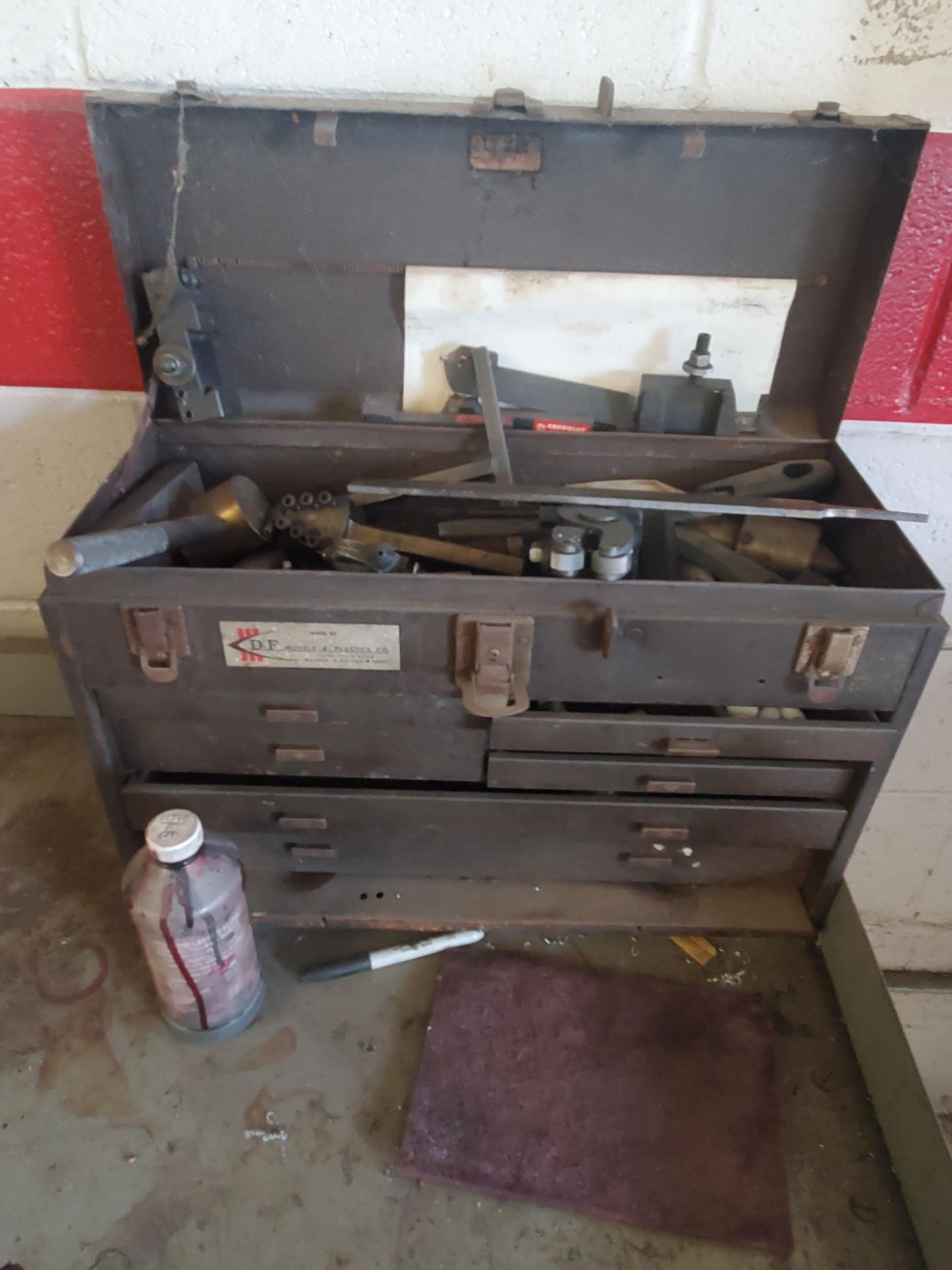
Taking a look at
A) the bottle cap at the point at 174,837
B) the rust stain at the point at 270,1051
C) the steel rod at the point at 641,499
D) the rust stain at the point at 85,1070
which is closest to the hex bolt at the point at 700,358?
the steel rod at the point at 641,499

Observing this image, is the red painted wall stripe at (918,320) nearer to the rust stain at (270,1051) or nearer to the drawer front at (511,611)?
the drawer front at (511,611)

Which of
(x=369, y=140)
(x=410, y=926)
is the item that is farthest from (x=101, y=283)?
(x=410, y=926)

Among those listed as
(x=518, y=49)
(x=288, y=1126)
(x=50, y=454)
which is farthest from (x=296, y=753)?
(x=518, y=49)

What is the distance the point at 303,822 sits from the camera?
3.30 ft

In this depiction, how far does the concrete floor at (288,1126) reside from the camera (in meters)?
0.82

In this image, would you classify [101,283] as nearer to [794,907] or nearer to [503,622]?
[503,622]

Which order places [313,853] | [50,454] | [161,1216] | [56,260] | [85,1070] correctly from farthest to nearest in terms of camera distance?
[50,454]
[56,260]
[313,853]
[85,1070]
[161,1216]

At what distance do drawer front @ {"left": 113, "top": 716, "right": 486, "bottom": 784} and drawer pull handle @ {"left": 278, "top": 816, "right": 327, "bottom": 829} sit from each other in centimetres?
6

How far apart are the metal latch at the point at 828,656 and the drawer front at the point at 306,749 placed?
1.17 feet

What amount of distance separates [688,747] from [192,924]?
57 centimetres

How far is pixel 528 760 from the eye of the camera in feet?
3.14

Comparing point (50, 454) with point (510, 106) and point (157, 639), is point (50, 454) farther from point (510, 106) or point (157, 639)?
point (510, 106)

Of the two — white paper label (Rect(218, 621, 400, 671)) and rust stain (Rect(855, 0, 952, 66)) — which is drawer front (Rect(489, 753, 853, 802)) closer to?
white paper label (Rect(218, 621, 400, 671))

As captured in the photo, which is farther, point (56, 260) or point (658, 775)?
point (56, 260)
